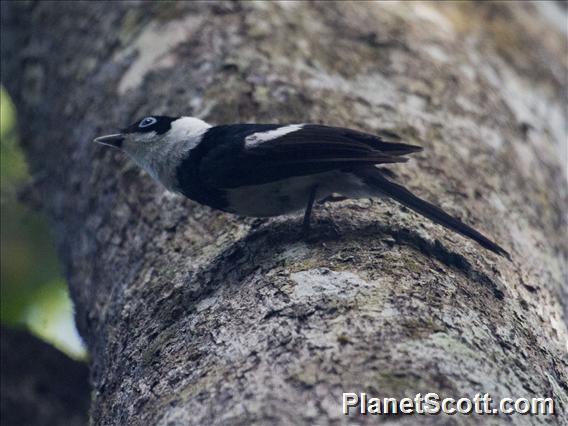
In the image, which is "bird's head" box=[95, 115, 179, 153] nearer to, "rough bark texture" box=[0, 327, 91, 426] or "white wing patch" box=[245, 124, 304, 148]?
"white wing patch" box=[245, 124, 304, 148]

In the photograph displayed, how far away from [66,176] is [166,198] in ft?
3.84

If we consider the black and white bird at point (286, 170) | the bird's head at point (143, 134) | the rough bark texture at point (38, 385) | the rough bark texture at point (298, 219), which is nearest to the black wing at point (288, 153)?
the black and white bird at point (286, 170)

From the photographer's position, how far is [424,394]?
210 centimetres

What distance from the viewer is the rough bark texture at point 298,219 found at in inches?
90.7

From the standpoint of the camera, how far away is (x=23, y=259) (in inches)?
241

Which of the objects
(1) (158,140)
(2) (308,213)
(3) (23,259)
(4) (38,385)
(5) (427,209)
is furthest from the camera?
(3) (23,259)

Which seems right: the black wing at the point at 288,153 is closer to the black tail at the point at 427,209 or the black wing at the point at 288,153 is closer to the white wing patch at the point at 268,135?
the white wing patch at the point at 268,135

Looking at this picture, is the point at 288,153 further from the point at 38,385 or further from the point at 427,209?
the point at 38,385

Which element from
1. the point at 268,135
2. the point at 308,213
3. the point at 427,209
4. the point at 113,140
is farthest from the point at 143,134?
the point at 427,209

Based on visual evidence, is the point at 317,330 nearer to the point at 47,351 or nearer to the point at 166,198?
the point at 166,198

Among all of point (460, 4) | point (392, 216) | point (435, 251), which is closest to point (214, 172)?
point (392, 216)

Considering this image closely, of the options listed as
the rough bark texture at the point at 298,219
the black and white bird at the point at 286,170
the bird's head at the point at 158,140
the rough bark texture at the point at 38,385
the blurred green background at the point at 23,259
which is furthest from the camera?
the blurred green background at the point at 23,259

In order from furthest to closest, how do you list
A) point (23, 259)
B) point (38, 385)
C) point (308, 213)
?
point (23, 259)
point (38, 385)
point (308, 213)

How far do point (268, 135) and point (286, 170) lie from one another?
189 millimetres
